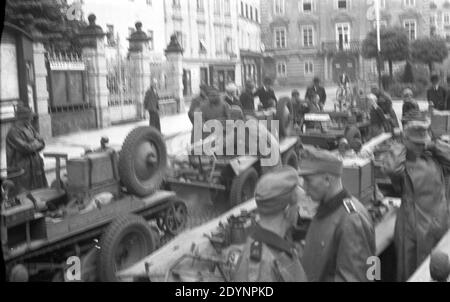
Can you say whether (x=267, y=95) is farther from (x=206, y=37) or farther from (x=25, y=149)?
(x=25, y=149)

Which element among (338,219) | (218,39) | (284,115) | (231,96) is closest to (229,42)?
(218,39)

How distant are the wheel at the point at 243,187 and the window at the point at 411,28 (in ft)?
3.55

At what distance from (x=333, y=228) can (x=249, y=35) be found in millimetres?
1481

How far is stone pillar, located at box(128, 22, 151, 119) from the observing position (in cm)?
352

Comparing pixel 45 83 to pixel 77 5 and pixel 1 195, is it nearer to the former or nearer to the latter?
pixel 77 5

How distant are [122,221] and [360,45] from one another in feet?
4.97

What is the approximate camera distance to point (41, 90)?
3.33 meters

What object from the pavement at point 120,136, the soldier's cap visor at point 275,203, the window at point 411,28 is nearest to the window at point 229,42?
the pavement at point 120,136

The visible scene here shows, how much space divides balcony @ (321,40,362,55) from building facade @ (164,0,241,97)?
470mm

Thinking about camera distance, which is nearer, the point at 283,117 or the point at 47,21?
the point at 47,21

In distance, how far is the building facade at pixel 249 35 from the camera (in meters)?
3.63

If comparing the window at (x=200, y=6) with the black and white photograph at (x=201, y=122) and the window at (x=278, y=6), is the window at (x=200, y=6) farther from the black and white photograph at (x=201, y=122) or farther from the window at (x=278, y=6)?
the window at (x=278, y=6)

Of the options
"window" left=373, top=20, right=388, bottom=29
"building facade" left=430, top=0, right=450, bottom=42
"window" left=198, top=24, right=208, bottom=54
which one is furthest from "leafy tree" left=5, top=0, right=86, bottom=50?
"building facade" left=430, top=0, right=450, bottom=42

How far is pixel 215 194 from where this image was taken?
4410mm
